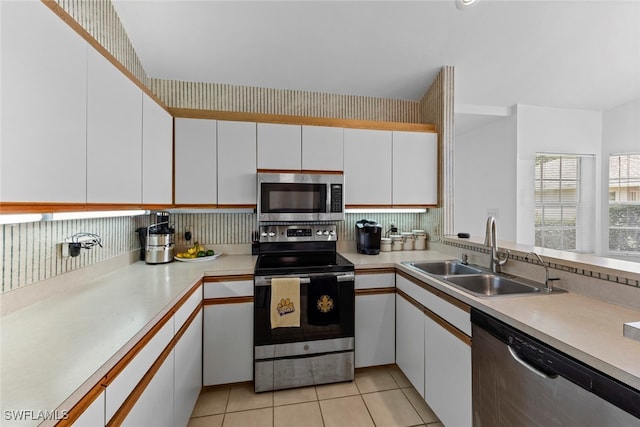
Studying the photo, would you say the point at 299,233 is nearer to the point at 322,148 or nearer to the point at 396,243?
the point at 322,148

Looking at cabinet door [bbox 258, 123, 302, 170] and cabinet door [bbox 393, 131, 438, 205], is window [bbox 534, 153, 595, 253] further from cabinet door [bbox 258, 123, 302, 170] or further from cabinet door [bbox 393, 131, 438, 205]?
cabinet door [bbox 258, 123, 302, 170]

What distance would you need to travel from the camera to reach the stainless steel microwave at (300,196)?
2.29 metres

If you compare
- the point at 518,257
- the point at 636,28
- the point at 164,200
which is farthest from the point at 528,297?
the point at 636,28

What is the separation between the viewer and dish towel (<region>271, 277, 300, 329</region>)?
1.91 meters

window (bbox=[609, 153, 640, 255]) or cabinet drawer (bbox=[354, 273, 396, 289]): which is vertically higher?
window (bbox=[609, 153, 640, 255])

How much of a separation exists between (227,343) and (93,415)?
128cm

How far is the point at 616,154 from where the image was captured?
11.9 feet

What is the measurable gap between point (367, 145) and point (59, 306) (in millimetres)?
2342

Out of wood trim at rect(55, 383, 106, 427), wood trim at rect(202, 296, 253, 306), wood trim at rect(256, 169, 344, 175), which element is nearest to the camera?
wood trim at rect(55, 383, 106, 427)

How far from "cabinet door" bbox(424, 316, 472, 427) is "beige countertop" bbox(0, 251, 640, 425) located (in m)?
0.29

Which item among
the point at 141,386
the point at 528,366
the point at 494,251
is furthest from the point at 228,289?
the point at 494,251

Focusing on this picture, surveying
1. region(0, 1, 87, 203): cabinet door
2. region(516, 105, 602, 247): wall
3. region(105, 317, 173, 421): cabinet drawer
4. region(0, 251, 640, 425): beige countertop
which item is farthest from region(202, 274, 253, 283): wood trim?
region(516, 105, 602, 247): wall

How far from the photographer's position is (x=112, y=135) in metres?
1.37

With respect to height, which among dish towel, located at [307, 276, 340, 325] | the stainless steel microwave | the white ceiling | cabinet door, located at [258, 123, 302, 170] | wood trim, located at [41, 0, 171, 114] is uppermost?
the white ceiling
